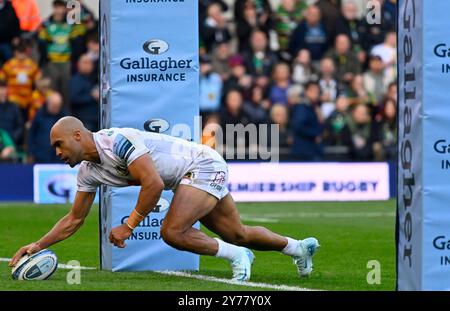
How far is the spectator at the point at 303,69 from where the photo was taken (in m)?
24.9

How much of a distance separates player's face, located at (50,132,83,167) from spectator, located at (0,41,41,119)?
12.6m

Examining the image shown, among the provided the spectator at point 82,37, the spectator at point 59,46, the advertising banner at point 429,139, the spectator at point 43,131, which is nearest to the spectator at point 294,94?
the spectator at point 82,37

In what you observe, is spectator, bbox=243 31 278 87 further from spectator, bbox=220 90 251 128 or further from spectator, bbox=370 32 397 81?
spectator, bbox=370 32 397 81

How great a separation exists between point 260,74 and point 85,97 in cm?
374

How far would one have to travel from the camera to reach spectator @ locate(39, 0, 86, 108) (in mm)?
23344

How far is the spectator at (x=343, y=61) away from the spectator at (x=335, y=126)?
902mm

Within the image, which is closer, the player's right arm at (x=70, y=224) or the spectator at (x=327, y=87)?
the player's right arm at (x=70, y=224)

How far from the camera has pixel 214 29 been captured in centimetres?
2494

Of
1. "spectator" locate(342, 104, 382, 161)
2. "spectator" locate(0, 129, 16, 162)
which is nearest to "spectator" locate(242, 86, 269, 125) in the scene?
"spectator" locate(342, 104, 382, 161)

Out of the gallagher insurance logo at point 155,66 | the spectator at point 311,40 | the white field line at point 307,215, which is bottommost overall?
the white field line at point 307,215

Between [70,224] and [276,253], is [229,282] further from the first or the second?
[276,253]

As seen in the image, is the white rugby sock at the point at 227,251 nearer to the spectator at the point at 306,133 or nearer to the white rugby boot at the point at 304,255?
the white rugby boot at the point at 304,255

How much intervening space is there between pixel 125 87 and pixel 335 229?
21.2 feet
